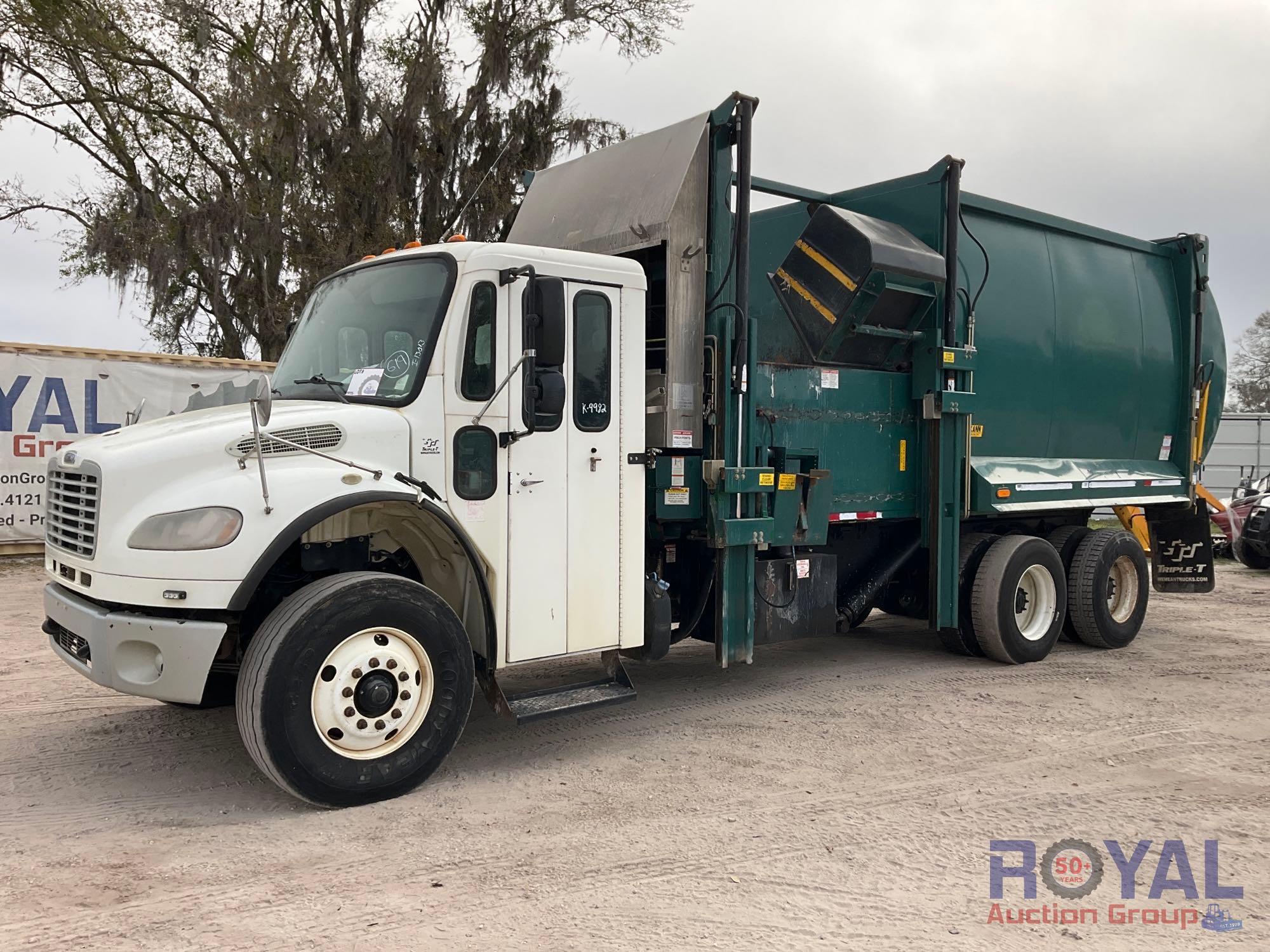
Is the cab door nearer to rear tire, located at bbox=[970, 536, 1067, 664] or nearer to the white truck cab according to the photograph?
the white truck cab

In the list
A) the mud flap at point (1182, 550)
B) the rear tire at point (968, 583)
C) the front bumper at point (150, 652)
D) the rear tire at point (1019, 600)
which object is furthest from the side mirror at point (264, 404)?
the mud flap at point (1182, 550)

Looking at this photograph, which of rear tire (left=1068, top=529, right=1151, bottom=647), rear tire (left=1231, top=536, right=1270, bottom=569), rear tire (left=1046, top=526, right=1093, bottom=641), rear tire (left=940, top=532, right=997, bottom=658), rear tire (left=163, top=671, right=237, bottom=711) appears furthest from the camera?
rear tire (left=1231, top=536, right=1270, bottom=569)

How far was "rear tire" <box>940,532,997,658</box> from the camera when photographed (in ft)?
26.6

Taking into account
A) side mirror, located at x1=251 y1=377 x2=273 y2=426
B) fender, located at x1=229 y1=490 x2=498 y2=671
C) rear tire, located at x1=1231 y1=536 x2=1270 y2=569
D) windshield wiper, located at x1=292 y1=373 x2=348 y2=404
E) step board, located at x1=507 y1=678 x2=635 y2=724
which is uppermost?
windshield wiper, located at x1=292 y1=373 x2=348 y2=404

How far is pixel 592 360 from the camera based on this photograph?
5633 millimetres

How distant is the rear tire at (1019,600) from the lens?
802 centimetres

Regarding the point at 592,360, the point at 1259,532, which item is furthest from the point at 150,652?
the point at 1259,532

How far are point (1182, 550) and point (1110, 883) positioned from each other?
23.7 feet

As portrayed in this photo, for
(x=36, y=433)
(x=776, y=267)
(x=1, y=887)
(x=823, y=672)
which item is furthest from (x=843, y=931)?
(x=36, y=433)

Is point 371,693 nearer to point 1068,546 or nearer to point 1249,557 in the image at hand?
point 1068,546

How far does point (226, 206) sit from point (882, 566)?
15924mm

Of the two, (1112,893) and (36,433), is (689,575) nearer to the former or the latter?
(1112,893)

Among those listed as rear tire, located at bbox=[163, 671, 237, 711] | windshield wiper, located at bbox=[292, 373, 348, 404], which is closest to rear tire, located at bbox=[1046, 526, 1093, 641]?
windshield wiper, located at bbox=[292, 373, 348, 404]

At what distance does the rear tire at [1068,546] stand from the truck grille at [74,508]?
7.38m
